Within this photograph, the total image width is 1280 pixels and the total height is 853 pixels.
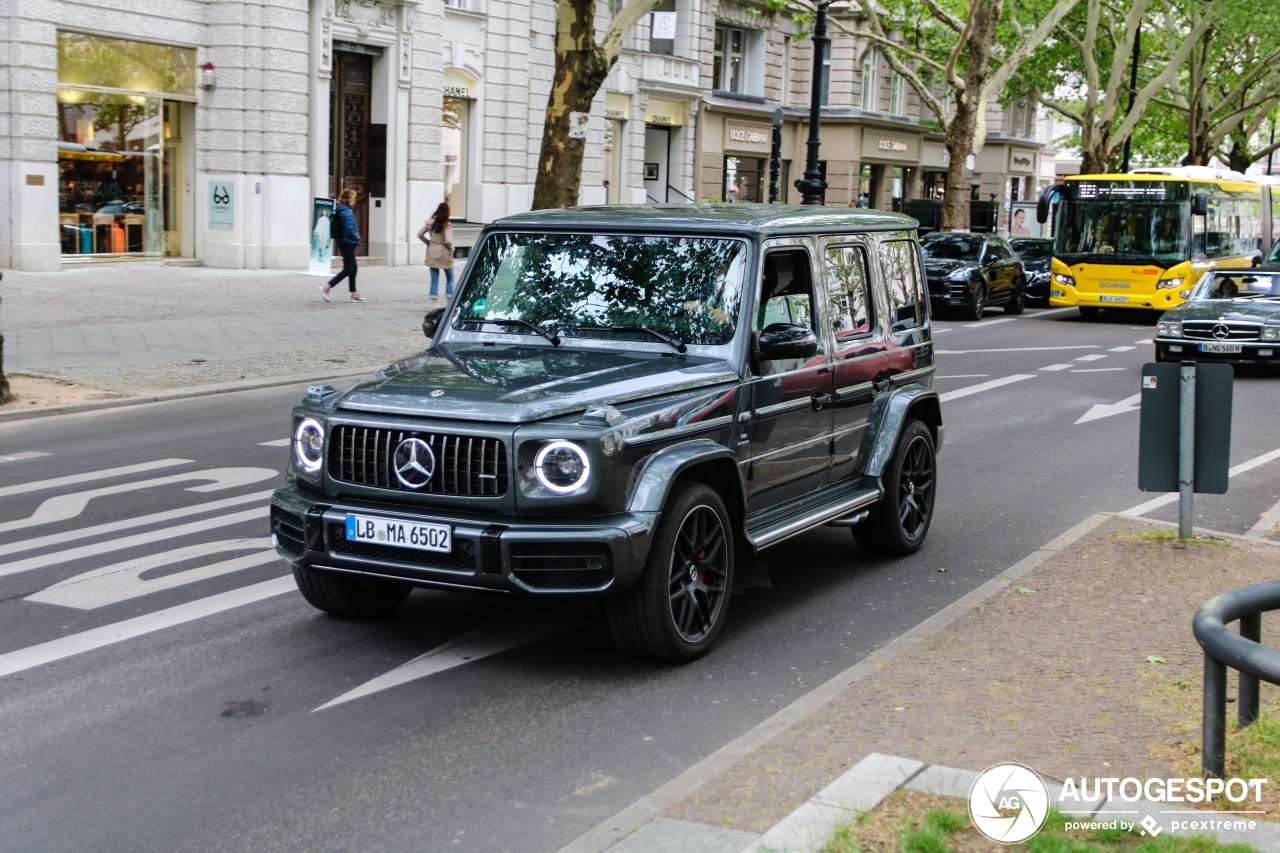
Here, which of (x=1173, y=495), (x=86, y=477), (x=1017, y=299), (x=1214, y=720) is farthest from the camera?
(x=1017, y=299)

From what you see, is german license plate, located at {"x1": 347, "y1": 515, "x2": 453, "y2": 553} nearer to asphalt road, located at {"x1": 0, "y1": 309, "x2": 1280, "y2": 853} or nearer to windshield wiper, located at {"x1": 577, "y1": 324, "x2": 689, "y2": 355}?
asphalt road, located at {"x1": 0, "y1": 309, "x2": 1280, "y2": 853}

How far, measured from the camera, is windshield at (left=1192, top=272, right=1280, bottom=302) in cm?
1875

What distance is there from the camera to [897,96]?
174 feet

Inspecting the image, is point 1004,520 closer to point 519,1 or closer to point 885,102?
point 519,1

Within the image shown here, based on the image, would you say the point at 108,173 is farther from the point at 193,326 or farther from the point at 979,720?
the point at 979,720

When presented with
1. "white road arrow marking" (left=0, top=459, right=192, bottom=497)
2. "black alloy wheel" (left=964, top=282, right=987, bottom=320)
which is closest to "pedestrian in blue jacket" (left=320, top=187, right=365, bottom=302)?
"black alloy wheel" (left=964, top=282, right=987, bottom=320)

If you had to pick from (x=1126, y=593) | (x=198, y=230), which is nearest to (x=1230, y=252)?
(x=198, y=230)

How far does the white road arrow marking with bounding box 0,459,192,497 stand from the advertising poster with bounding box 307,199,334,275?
512 inches

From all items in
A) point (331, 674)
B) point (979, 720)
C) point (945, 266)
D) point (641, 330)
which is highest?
point (945, 266)

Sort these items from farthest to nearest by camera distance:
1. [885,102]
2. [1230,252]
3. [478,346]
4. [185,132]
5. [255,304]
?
[885,102], [1230,252], [185,132], [255,304], [478,346]

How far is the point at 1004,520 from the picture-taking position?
30.4ft

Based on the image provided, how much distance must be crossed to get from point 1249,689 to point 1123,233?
24152 millimetres

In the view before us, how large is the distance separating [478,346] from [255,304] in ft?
51.6

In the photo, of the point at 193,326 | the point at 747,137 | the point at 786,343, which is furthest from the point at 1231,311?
the point at 747,137
